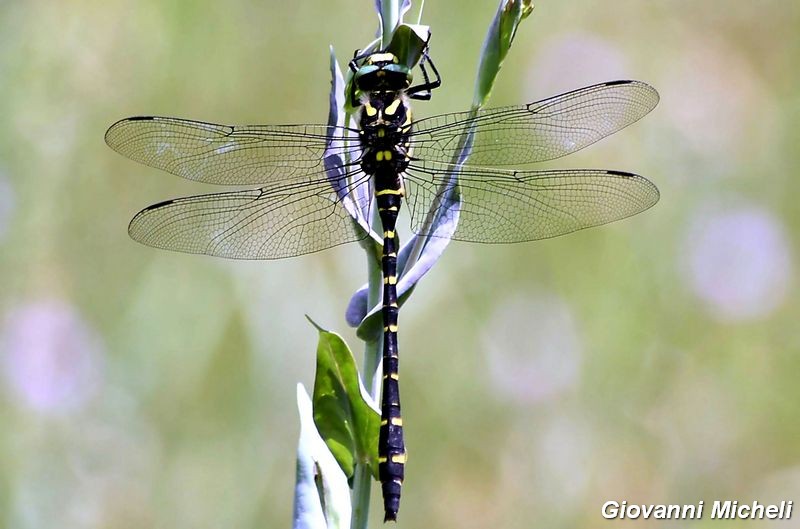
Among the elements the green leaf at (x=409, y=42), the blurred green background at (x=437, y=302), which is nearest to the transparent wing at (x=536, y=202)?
the green leaf at (x=409, y=42)

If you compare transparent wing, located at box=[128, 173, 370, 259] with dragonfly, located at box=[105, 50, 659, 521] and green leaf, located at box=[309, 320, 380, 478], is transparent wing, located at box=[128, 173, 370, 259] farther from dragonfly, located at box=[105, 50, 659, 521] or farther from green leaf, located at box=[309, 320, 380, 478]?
green leaf, located at box=[309, 320, 380, 478]

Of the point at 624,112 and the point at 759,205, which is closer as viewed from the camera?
the point at 624,112

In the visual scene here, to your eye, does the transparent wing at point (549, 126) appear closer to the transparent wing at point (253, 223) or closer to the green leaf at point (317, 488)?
the transparent wing at point (253, 223)

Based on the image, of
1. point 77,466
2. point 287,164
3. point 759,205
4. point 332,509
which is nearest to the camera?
point 332,509

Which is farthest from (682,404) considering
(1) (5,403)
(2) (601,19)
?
(1) (5,403)

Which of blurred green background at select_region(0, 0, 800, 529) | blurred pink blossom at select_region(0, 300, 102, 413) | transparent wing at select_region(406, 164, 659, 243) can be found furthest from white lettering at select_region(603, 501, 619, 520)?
blurred pink blossom at select_region(0, 300, 102, 413)

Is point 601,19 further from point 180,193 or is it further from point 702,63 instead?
point 180,193

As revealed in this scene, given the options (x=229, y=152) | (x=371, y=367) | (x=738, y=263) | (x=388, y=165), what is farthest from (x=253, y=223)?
(x=738, y=263)
